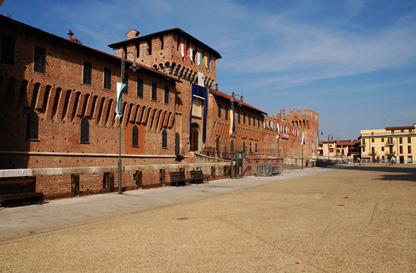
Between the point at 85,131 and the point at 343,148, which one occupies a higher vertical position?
the point at 343,148

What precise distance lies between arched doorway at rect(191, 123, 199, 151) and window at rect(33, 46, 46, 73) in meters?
18.8

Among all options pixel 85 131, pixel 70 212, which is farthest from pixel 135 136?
pixel 70 212

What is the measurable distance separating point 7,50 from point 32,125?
484cm

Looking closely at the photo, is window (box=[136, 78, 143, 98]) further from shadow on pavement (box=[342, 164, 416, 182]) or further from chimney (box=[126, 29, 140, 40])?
shadow on pavement (box=[342, 164, 416, 182])

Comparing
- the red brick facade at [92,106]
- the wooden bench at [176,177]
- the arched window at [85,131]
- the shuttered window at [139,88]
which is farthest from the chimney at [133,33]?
the wooden bench at [176,177]

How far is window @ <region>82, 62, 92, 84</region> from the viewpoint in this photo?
22469mm

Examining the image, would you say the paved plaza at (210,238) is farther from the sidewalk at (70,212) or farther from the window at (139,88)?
the window at (139,88)

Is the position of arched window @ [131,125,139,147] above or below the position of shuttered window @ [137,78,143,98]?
below

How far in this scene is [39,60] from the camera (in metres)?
19.6

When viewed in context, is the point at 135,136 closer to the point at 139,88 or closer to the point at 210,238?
the point at 139,88

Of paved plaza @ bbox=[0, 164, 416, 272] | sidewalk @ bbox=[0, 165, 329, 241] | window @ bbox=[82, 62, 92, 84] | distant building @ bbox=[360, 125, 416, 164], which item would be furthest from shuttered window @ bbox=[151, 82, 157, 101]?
distant building @ bbox=[360, 125, 416, 164]

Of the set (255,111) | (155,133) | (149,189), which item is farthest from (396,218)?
(255,111)

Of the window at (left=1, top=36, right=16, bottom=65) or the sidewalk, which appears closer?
the sidewalk

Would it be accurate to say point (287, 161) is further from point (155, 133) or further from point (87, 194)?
point (87, 194)
